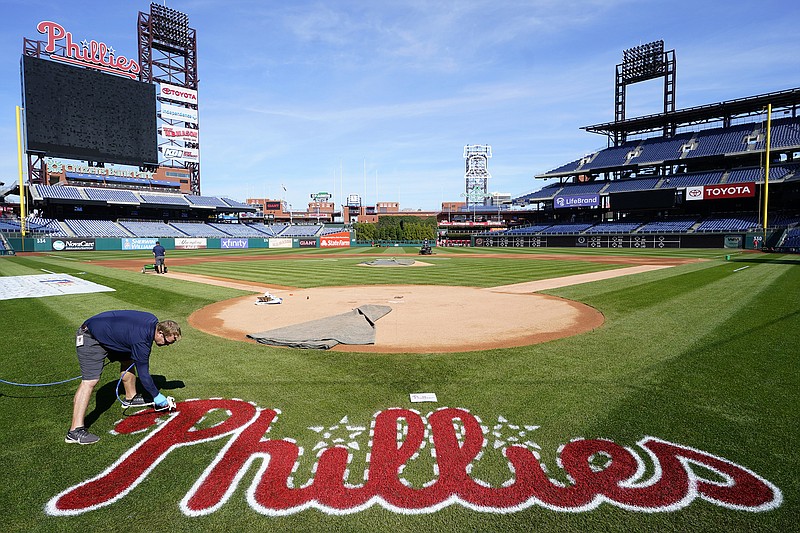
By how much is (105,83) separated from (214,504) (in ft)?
238

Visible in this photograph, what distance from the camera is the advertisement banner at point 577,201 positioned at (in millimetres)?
66500

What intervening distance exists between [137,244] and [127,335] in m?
62.8

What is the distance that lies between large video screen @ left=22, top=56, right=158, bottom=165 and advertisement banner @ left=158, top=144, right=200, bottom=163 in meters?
9.24

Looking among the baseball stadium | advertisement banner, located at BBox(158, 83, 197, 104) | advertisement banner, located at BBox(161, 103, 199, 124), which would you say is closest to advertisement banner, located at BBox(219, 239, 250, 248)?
advertisement banner, located at BBox(161, 103, 199, 124)

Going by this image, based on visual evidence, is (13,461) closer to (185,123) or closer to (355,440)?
(355,440)

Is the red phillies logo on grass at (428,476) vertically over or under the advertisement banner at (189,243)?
under

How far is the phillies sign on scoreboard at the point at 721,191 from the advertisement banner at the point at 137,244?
70541mm

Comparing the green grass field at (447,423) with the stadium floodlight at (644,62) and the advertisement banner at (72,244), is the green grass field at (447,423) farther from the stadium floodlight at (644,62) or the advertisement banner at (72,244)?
the stadium floodlight at (644,62)

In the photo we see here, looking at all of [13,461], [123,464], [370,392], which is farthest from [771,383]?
[13,461]

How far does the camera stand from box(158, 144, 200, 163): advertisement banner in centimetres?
7381

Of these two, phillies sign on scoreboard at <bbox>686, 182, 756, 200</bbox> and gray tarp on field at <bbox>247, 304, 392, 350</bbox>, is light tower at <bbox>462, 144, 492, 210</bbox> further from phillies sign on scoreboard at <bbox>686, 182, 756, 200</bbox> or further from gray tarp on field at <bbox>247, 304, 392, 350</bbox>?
gray tarp on field at <bbox>247, 304, 392, 350</bbox>

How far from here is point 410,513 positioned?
3779 millimetres

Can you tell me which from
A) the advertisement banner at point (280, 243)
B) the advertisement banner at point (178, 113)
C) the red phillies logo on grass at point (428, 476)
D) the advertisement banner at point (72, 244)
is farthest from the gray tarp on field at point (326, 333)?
the advertisement banner at point (178, 113)

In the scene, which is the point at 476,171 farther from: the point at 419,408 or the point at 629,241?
the point at 419,408
